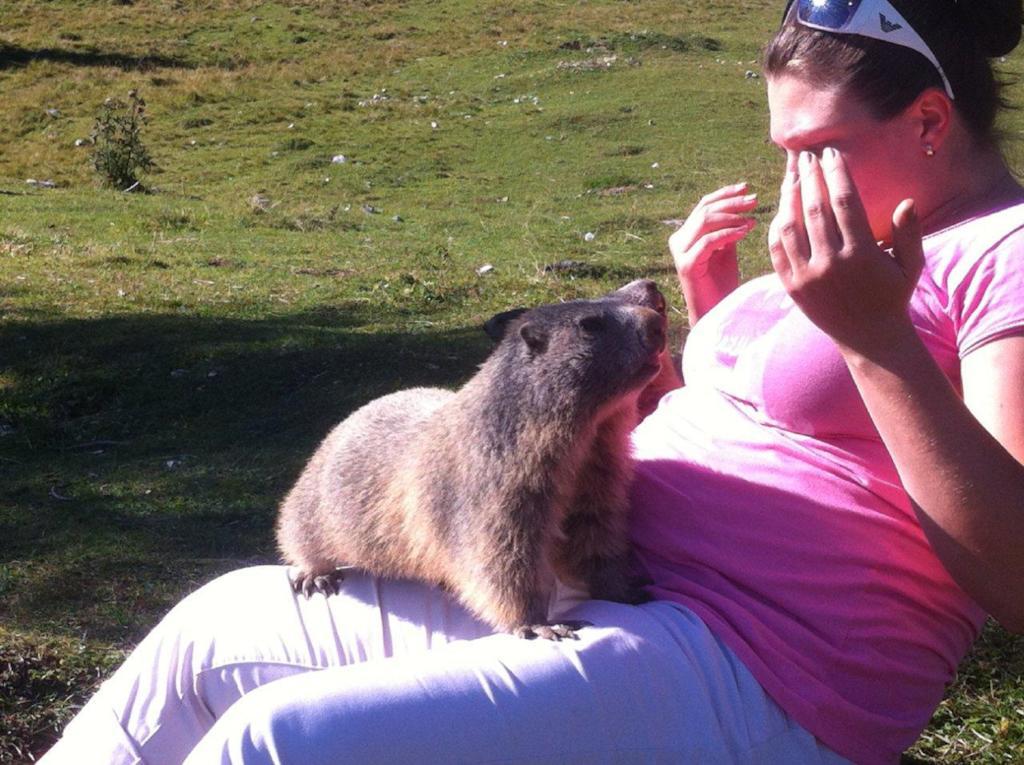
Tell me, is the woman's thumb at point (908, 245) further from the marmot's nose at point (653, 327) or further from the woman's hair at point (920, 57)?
the marmot's nose at point (653, 327)

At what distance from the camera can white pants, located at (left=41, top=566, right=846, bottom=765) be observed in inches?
80.9

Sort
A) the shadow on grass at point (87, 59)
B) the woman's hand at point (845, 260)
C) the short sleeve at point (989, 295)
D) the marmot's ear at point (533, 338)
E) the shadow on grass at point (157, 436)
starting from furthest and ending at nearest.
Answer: the shadow on grass at point (87, 59) < the shadow on grass at point (157, 436) < the marmot's ear at point (533, 338) < the short sleeve at point (989, 295) < the woman's hand at point (845, 260)

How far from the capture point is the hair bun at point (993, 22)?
97.3 inches

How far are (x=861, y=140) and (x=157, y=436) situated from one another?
4330mm

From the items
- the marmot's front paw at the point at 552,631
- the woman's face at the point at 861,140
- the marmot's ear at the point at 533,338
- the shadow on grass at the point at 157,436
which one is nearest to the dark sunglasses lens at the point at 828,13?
the woman's face at the point at 861,140

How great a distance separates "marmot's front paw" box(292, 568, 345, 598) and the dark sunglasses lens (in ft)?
5.37

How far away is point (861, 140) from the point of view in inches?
97.0

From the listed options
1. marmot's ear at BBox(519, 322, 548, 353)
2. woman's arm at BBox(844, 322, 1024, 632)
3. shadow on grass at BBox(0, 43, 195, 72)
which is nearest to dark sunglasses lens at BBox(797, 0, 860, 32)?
woman's arm at BBox(844, 322, 1024, 632)

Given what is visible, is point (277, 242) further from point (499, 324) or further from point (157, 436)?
point (499, 324)

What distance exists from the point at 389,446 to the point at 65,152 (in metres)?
15.2

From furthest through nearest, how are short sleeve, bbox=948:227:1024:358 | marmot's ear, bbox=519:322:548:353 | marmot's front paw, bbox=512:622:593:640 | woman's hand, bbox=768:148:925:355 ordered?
marmot's ear, bbox=519:322:548:353
marmot's front paw, bbox=512:622:593:640
short sleeve, bbox=948:227:1024:358
woman's hand, bbox=768:148:925:355

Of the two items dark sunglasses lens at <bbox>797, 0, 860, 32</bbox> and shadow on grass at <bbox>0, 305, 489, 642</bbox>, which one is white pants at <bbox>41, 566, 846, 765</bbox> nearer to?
dark sunglasses lens at <bbox>797, 0, 860, 32</bbox>

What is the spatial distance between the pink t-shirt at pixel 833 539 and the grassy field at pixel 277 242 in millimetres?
844

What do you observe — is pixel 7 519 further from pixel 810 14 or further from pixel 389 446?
pixel 810 14
